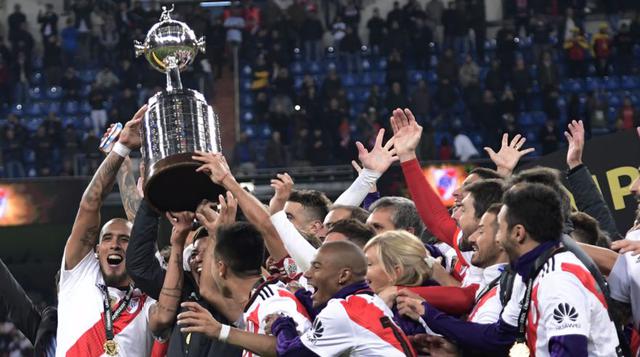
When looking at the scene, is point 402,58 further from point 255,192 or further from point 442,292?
point 442,292

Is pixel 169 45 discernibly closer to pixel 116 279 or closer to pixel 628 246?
pixel 116 279

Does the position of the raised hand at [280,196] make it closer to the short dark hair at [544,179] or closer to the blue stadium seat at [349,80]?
the short dark hair at [544,179]

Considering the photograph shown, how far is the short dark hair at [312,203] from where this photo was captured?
5.94 m

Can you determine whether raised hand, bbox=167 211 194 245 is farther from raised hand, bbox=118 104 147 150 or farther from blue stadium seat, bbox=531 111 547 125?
blue stadium seat, bbox=531 111 547 125

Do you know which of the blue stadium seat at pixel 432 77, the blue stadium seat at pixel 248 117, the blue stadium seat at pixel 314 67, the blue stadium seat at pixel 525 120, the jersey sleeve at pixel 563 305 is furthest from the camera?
the blue stadium seat at pixel 314 67

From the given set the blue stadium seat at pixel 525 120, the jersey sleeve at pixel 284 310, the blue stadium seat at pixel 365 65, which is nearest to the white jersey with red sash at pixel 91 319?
the jersey sleeve at pixel 284 310

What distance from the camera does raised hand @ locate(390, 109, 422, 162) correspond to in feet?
18.4

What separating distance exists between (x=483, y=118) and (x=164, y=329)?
1169cm

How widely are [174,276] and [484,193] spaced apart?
131 centimetres

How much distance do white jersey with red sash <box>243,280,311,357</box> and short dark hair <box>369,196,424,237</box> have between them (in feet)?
3.68

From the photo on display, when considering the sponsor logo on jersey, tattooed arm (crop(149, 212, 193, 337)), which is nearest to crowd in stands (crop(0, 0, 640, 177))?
Result: tattooed arm (crop(149, 212, 193, 337))

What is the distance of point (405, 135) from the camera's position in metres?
5.63

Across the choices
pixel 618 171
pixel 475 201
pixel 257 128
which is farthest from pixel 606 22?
pixel 475 201

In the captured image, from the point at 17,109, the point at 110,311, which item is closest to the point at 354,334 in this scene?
the point at 110,311
